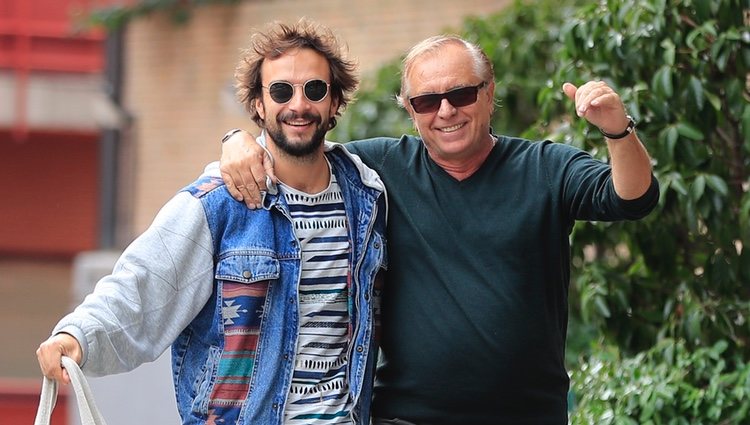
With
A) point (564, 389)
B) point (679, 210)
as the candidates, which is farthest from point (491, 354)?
point (679, 210)

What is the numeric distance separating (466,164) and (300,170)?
0.47 metres

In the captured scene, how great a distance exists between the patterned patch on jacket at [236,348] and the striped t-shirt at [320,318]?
0.38 feet

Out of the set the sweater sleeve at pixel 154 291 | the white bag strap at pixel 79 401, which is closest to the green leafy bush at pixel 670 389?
the sweater sleeve at pixel 154 291

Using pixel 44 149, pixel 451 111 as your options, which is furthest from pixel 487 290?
pixel 44 149

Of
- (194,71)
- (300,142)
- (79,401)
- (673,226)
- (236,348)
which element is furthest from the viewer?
(194,71)

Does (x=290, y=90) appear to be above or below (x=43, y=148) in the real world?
above

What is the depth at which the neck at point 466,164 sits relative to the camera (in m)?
3.47

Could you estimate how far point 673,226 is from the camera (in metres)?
4.50

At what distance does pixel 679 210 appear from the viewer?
14.5ft

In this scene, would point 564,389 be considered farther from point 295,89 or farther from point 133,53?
point 133,53

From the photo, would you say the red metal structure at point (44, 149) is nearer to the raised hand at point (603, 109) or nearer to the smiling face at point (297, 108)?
the smiling face at point (297, 108)

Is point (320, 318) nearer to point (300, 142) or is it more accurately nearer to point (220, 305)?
point (220, 305)

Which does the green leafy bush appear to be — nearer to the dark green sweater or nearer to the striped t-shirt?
the dark green sweater

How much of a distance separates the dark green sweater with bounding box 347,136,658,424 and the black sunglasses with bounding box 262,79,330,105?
0.41m
